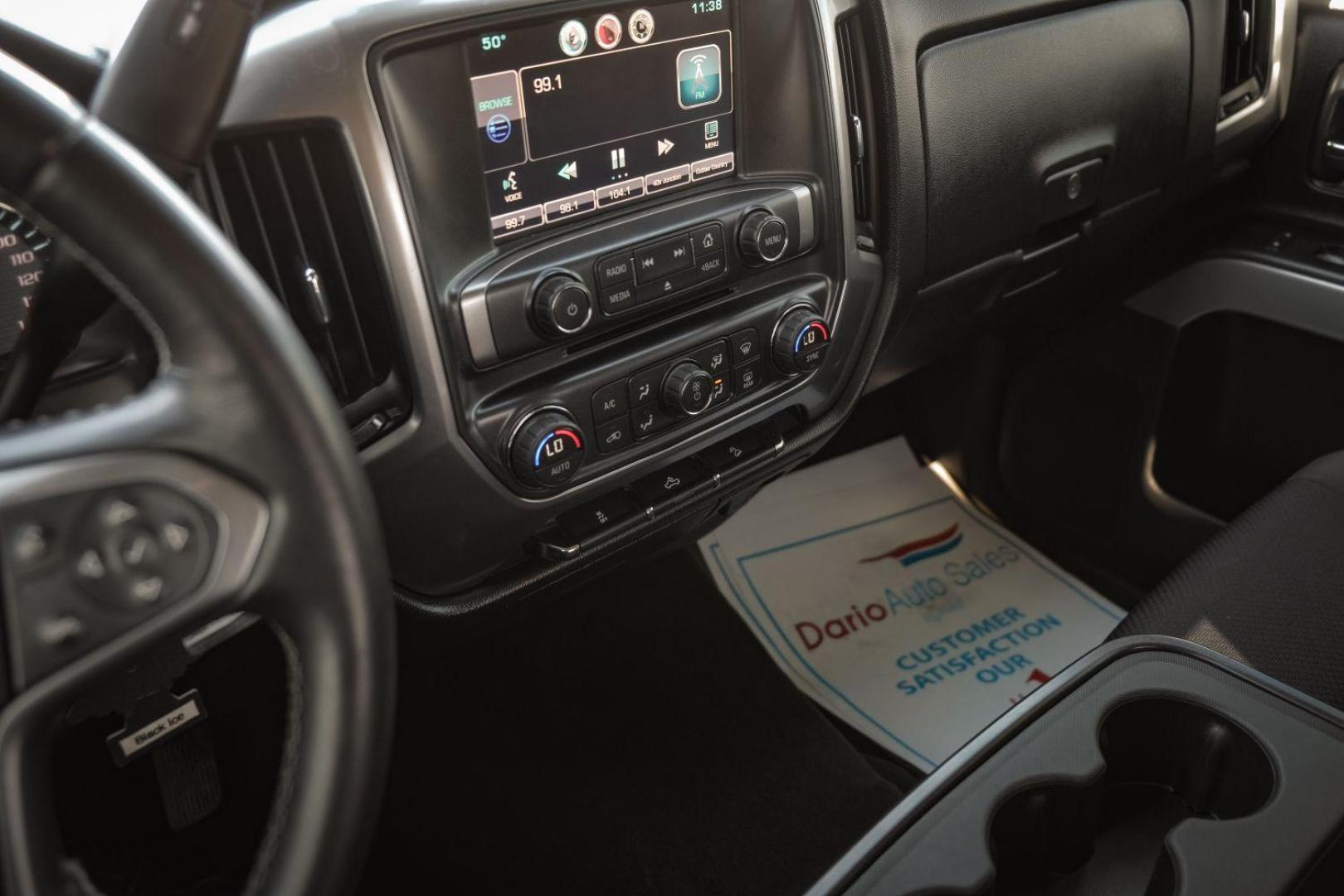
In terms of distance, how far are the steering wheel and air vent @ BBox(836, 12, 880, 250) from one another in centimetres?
68

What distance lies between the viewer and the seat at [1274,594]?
0.92 metres

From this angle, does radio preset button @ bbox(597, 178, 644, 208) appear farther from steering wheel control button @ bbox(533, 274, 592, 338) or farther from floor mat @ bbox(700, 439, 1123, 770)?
floor mat @ bbox(700, 439, 1123, 770)

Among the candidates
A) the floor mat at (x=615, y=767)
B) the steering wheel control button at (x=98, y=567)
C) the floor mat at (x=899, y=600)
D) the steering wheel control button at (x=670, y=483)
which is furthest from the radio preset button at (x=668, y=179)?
the floor mat at (x=899, y=600)

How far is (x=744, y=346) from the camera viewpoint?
1025mm

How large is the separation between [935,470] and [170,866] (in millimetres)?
1204

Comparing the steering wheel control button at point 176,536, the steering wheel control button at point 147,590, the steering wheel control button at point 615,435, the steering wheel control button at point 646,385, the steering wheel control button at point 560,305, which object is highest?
the steering wheel control button at point 176,536

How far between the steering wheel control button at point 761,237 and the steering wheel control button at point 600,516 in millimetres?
228

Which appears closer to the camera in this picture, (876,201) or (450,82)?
(450,82)

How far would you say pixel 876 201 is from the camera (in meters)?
1.12

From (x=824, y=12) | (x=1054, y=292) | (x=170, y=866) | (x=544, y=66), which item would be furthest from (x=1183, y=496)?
(x=170, y=866)

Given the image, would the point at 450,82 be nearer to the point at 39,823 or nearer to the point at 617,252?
the point at 617,252

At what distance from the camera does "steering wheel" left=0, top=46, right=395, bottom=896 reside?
0.47m

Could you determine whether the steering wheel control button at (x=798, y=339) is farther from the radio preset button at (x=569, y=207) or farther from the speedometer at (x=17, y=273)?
the speedometer at (x=17, y=273)

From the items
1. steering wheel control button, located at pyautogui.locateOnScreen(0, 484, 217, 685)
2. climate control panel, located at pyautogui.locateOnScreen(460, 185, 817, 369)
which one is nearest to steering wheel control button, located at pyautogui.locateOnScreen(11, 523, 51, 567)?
steering wheel control button, located at pyautogui.locateOnScreen(0, 484, 217, 685)
